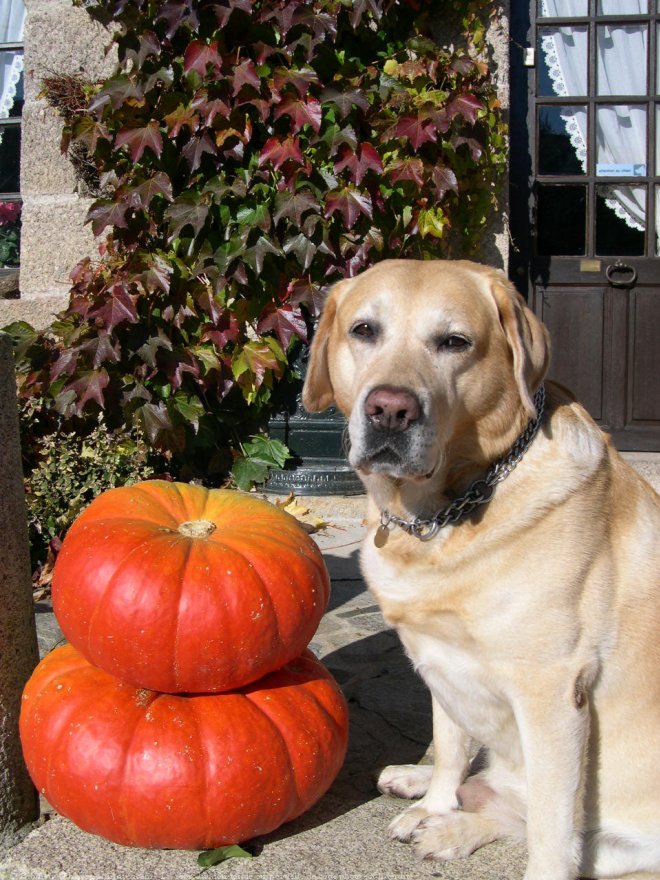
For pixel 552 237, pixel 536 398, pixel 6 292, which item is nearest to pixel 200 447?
pixel 6 292

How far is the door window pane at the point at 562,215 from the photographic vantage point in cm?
618

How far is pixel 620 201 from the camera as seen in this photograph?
619cm

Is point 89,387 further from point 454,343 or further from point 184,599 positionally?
point 454,343

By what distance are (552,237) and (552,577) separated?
474cm

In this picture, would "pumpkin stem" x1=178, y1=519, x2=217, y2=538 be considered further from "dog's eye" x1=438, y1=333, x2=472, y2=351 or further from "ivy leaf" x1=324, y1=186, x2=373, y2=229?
"ivy leaf" x1=324, y1=186, x2=373, y2=229

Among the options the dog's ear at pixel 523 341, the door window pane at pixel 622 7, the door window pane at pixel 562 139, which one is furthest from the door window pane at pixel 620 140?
the dog's ear at pixel 523 341

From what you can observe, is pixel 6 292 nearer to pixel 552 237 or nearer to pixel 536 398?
pixel 552 237

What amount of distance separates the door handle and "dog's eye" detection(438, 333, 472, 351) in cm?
444

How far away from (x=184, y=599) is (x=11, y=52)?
5.95 m

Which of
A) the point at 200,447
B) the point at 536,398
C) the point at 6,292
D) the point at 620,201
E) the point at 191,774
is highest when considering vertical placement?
the point at 620,201

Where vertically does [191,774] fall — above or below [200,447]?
below

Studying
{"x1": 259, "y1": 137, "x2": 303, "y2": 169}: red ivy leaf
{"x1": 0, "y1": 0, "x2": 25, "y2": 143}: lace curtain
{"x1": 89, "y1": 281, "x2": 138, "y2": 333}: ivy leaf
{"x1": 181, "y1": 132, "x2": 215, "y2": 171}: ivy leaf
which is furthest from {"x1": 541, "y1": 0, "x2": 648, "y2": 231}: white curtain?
{"x1": 0, "y1": 0, "x2": 25, "y2": 143}: lace curtain

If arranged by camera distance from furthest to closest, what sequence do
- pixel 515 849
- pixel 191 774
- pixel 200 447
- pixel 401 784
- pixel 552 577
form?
pixel 200 447, pixel 401 784, pixel 515 849, pixel 191 774, pixel 552 577

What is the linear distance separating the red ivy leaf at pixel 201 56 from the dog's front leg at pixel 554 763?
435cm
